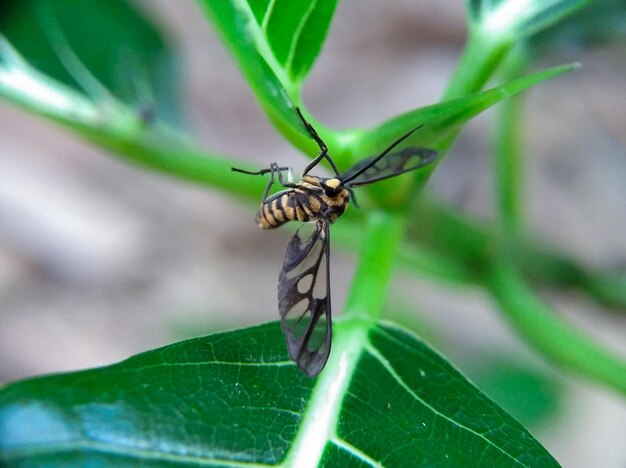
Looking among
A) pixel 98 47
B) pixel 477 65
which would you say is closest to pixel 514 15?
pixel 477 65

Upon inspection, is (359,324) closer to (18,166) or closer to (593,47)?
(593,47)

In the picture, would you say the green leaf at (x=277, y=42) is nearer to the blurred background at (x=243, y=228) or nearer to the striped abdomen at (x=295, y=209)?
the striped abdomen at (x=295, y=209)

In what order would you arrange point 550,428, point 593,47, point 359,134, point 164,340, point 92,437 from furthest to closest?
point 164,340, point 550,428, point 593,47, point 359,134, point 92,437

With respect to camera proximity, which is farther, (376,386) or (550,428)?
(550,428)

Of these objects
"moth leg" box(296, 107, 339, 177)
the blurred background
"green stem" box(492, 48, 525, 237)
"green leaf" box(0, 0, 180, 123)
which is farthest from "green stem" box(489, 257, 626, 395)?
the blurred background

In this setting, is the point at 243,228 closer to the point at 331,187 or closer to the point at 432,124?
the point at 331,187

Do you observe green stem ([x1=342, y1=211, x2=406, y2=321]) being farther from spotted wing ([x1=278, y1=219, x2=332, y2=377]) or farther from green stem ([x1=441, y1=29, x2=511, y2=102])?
green stem ([x1=441, y1=29, x2=511, y2=102])

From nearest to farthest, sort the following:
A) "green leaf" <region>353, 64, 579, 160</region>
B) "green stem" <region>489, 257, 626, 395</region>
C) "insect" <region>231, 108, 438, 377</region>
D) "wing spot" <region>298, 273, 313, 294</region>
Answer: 1. "green leaf" <region>353, 64, 579, 160</region>
2. "insect" <region>231, 108, 438, 377</region>
3. "wing spot" <region>298, 273, 313, 294</region>
4. "green stem" <region>489, 257, 626, 395</region>

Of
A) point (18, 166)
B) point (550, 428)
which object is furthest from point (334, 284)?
point (18, 166)
